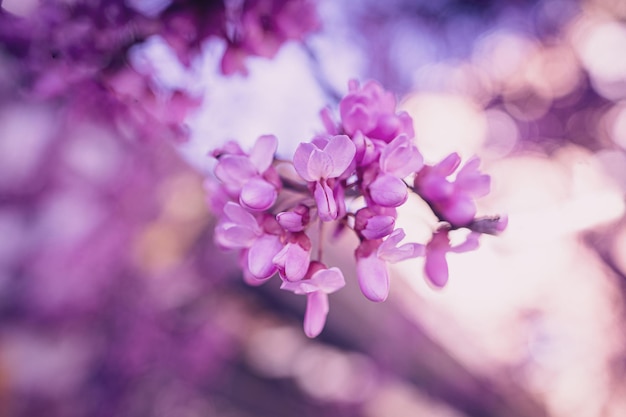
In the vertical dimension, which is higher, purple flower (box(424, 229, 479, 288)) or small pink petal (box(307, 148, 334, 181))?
small pink petal (box(307, 148, 334, 181))

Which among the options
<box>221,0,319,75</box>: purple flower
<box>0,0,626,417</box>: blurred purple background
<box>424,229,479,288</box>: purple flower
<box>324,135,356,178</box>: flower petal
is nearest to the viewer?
<box>324,135,356,178</box>: flower petal

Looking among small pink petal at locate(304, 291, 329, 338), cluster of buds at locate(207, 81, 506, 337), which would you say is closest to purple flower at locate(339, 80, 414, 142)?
cluster of buds at locate(207, 81, 506, 337)

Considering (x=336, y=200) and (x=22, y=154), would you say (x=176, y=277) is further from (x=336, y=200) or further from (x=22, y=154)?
(x=336, y=200)

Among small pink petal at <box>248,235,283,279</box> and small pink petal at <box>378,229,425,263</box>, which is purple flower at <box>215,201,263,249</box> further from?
small pink petal at <box>378,229,425,263</box>

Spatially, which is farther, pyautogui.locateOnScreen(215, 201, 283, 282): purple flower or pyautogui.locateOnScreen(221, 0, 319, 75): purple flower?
pyautogui.locateOnScreen(221, 0, 319, 75): purple flower

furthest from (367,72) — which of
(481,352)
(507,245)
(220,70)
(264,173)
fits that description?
(481,352)

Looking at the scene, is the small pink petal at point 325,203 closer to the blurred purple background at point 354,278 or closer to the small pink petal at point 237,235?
the small pink petal at point 237,235

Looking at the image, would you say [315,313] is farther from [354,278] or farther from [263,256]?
[354,278]
